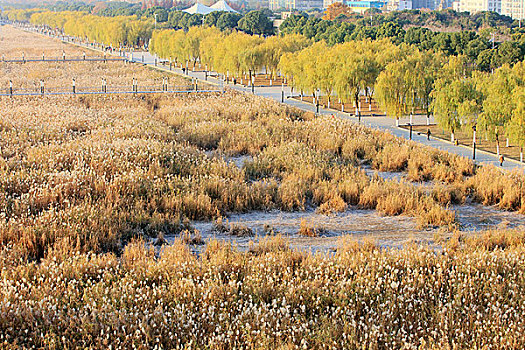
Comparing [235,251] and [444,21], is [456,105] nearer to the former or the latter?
[235,251]

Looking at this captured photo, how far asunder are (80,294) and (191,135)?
13382 mm

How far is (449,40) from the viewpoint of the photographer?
4806cm

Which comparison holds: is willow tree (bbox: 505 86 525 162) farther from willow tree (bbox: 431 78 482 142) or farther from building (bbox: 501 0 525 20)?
building (bbox: 501 0 525 20)

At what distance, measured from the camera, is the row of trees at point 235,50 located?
44906mm

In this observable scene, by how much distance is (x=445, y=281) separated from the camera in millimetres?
9062

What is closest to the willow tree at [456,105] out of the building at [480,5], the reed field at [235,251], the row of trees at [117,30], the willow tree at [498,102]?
the willow tree at [498,102]

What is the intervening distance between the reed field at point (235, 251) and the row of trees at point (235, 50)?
79.2ft

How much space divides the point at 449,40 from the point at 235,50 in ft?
53.7

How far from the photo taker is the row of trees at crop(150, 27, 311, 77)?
147ft

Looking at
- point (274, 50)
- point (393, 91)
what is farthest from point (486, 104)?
point (274, 50)

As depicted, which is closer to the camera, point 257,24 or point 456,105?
point 456,105

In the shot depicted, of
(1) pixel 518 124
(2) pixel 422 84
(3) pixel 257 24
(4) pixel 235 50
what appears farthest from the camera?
(3) pixel 257 24

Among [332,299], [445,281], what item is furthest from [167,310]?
[445,281]

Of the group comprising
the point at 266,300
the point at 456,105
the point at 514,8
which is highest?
the point at 514,8
